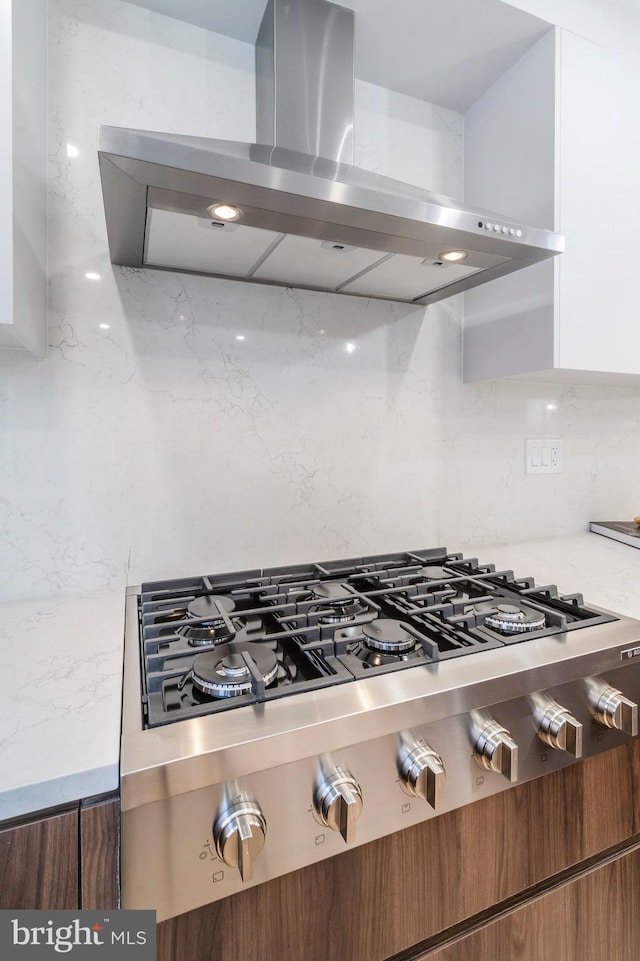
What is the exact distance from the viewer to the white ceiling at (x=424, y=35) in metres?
1.12

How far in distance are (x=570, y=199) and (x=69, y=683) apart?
145 centimetres

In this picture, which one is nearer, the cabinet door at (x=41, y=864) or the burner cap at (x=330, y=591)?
the cabinet door at (x=41, y=864)

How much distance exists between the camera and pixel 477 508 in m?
1.55

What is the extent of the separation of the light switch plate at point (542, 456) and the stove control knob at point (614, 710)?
90 cm

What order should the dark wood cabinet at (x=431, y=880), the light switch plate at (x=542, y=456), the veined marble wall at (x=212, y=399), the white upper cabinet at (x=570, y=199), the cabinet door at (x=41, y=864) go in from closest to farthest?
1. the cabinet door at (x=41, y=864)
2. the dark wood cabinet at (x=431, y=880)
3. the veined marble wall at (x=212, y=399)
4. the white upper cabinet at (x=570, y=199)
5. the light switch plate at (x=542, y=456)

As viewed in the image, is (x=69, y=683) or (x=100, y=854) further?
(x=69, y=683)

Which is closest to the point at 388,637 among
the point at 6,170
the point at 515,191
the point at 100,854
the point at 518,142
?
the point at 100,854

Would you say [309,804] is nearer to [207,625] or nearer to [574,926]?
[207,625]

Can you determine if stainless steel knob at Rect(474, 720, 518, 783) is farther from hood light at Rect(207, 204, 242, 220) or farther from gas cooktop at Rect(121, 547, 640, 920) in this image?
hood light at Rect(207, 204, 242, 220)

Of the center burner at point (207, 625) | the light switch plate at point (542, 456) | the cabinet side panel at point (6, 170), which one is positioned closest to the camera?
the cabinet side panel at point (6, 170)

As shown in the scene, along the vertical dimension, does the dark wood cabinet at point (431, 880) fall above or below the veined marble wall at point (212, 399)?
below

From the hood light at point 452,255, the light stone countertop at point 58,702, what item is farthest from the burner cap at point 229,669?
the hood light at point 452,255

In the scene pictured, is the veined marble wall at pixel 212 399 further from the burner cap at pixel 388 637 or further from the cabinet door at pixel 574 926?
the cabinet door at pixel 574 926

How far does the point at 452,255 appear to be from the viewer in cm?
102
